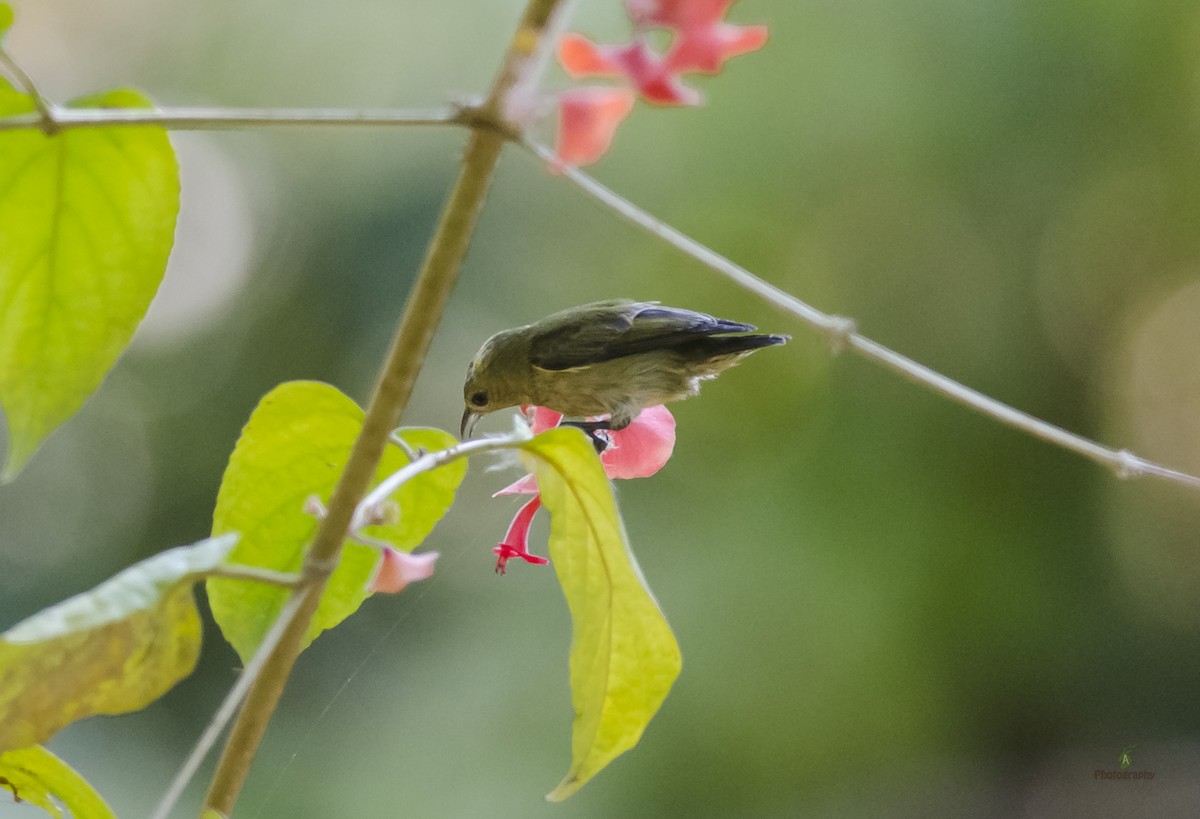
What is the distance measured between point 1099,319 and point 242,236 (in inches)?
65.4

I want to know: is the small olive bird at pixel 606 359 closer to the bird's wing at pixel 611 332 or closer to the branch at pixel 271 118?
the bird's wing at pixel 611 332

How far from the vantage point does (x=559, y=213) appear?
227 cm

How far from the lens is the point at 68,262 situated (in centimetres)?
45

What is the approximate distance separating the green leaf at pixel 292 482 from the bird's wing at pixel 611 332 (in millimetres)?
465

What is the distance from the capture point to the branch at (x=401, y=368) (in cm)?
32

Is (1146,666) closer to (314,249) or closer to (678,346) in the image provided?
(678,346)

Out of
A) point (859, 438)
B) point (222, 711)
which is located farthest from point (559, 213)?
point (222, 711)

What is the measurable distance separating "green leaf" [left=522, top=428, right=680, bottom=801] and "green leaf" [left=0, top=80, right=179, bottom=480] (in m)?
0.17

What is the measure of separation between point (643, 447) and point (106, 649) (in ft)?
1.11

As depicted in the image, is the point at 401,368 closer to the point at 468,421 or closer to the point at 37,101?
the point at 37,101

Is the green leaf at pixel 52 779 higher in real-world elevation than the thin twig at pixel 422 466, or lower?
lower

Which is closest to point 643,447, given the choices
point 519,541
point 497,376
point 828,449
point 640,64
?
point 519,541

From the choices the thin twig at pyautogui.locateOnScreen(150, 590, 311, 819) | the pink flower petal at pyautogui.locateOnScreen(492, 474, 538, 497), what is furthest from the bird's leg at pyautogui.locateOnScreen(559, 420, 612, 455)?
the thin twig at pyautogui.locateOnScreen(150, 590, 311, 819)

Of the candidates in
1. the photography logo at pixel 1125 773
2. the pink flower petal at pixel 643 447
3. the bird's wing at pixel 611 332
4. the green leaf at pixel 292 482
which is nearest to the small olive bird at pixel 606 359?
the bird's wing at pixel 611 332
